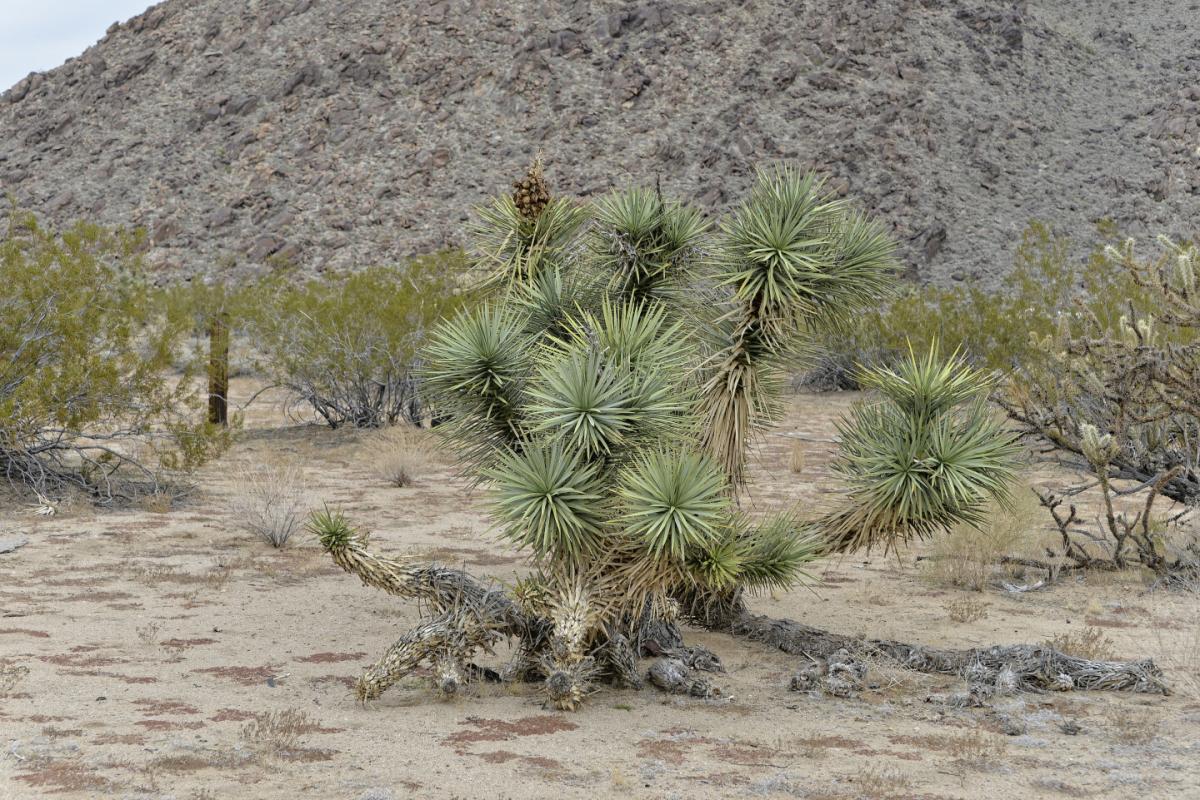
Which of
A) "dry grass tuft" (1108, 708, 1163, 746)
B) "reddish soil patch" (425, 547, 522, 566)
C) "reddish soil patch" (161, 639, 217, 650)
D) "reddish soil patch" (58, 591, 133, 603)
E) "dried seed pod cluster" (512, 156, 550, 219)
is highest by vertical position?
"dried seed pod cluster" (512, 156, 550, 219)

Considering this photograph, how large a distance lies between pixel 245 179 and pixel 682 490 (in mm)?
38058

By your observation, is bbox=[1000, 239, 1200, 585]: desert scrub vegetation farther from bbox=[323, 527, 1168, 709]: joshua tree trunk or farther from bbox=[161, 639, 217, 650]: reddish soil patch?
bbox=[161, 639, 217, 650]: reddish soil patch

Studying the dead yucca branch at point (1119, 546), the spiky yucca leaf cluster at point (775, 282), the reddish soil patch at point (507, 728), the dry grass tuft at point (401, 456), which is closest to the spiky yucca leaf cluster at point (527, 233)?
the spiky yucca leaf cluster at point (775, 282)

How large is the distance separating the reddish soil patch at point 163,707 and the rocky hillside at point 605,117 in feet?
95.6

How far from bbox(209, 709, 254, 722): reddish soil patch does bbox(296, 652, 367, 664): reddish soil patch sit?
3.70 feet

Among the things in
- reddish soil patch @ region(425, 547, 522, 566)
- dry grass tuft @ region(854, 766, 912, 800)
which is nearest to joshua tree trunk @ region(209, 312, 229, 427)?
reddish soil patch @ region(425, 547, 522, 566)

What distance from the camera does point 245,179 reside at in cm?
4100

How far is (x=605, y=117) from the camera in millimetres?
41719

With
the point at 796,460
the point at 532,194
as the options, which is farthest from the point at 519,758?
the point at 796,460

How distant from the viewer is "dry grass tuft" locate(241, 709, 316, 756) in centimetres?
565

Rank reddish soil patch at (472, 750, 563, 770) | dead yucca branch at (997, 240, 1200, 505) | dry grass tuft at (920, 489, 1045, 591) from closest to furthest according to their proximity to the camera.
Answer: reddish soil patch at (472, 750, 563, 770)
dead yucca branch at (997, 240, 1200, 505)
dry grass tuft at (920, 489, 1045, 591)

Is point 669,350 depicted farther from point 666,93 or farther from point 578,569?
point 666,93

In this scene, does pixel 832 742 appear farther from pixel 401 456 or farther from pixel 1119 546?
pixel 401 456

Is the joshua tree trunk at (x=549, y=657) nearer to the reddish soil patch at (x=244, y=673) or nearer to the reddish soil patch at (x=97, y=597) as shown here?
the reddish soil patch at (x=244, y=673)
